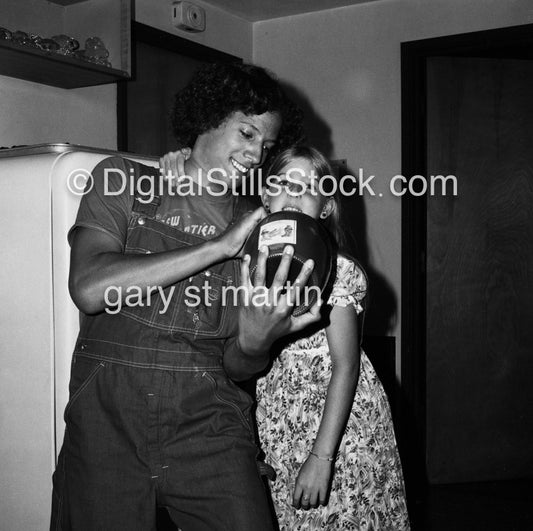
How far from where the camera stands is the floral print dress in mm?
1579

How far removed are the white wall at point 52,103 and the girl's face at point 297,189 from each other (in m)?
1.54

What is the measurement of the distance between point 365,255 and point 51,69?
176 cm

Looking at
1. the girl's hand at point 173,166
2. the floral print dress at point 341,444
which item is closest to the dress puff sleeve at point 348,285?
the floral print dress at point 341,444

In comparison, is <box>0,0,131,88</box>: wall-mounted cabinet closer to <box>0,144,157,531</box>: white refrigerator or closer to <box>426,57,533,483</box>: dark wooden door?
<box>0,144,157,531</box>: white refrigerator

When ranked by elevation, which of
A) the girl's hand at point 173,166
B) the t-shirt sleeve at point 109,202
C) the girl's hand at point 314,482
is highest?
the girl's hand at point 173,166

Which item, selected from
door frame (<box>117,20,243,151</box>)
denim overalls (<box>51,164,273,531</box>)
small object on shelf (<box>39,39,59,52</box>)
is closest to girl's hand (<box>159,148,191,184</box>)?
denim overalls (<box>51,164,273,531</box>)

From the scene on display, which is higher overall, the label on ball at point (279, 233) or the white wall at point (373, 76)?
the white wall at point (373, 76)

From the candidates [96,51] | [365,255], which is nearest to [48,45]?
[96,51]

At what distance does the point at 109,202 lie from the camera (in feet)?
3.91

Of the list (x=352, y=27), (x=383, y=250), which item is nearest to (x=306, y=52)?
(x=352, y=27)

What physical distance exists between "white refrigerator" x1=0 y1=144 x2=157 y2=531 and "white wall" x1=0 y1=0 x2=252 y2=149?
50.0 inches

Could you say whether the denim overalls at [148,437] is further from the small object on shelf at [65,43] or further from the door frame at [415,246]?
the door frame at [415,246]

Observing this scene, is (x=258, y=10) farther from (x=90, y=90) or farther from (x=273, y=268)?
(x=273, y=268)

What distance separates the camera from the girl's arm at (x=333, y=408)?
150 cm
